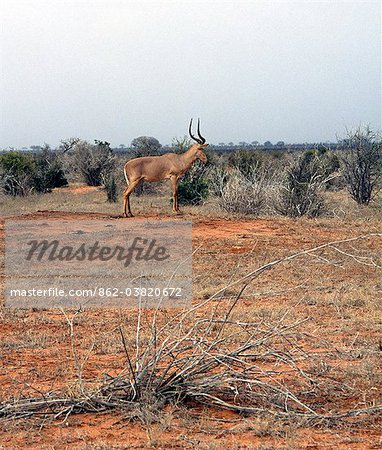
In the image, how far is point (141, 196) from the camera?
85.1ft

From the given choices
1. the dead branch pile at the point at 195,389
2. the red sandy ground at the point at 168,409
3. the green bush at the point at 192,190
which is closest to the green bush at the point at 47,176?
the green bush at the point at 192,190

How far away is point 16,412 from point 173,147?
18.4 metres

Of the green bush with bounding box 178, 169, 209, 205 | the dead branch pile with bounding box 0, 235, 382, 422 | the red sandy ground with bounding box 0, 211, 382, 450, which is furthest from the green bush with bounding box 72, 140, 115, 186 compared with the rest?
the dead branch pile with bounding box 0, 235, 382, 422

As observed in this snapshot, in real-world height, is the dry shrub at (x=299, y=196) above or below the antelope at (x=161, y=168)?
below

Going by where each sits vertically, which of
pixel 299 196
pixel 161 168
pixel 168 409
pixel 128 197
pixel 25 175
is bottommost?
pixel 168 409

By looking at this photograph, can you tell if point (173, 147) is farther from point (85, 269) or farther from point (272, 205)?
point (85, 269)

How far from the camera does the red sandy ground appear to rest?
3.91 meters

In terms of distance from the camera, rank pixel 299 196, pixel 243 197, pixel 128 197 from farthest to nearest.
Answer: pixel 299 196, pixel 243 197, pixel 128 197

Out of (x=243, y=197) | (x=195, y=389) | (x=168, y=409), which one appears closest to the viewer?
(x=168, y=409)

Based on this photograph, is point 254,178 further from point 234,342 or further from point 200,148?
point 234,342

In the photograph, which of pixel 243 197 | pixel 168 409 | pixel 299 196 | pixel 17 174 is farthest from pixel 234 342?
pixel 17 174

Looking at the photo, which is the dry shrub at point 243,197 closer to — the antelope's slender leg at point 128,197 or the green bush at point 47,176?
the antelope's slender leg at point 128,197

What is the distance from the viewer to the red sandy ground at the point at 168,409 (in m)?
3.91

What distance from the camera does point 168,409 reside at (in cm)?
446
